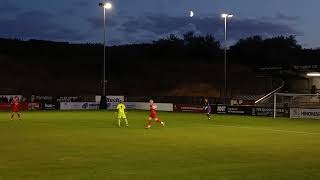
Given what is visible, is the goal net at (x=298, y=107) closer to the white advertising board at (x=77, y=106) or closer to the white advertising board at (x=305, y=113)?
the white advertising board at (x=305, y=113)

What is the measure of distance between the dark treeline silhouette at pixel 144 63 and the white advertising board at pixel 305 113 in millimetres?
48380

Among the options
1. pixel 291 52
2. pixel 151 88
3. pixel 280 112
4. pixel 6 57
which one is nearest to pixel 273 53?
pixel 291 52

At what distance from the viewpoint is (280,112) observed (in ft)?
181

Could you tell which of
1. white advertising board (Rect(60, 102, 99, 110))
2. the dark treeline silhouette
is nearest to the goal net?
white advertising board (Rect(60, 102, 99, 110))

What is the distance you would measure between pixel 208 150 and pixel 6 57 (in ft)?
365

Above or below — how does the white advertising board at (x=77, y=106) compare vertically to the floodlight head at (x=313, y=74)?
below

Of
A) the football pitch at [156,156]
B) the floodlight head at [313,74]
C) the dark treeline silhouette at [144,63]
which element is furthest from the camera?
the dark treeline silhouette at [144,63]

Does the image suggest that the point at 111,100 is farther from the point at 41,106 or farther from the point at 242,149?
the point at 242,149

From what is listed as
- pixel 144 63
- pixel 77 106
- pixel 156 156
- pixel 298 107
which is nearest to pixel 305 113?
pixel 298 107

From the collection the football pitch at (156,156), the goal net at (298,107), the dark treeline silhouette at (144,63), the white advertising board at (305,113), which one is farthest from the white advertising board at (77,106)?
the football pitch at (156,156)

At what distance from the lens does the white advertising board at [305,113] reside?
52.0m

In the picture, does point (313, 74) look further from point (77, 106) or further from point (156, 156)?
point (156, 156)

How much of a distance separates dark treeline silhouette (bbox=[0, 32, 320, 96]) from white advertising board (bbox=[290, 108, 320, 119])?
48380 millimetres

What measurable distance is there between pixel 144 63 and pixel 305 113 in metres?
83.7
